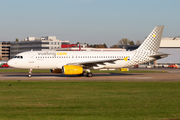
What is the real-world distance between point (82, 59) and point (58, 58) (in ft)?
12.9

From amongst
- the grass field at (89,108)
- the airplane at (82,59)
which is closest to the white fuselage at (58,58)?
the airplane at (82,59)

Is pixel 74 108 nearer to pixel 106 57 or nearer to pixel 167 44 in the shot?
pixel 106 57

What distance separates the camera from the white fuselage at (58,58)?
132 feet

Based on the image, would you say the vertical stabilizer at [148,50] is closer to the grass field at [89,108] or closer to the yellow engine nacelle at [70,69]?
the yellow engine nacelle at [70,69]

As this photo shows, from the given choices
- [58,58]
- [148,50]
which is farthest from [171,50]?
[58,58]

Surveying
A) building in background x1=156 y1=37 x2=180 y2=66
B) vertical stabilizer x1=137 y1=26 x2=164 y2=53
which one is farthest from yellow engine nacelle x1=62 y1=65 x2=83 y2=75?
building in background x1=156 y1=37 x2=180 y2=66

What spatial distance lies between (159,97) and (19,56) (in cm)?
2636

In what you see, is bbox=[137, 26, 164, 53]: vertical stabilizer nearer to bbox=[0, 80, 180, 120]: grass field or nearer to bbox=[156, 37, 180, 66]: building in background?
bbox=[0, 80, 180, 120]: grass field

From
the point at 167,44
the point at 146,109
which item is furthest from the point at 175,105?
the point at 167,44

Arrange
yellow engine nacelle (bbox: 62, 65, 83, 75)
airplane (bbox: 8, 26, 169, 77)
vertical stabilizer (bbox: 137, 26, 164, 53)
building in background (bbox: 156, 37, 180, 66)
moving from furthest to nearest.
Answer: building in background (bbox: 156, 37, 180, 66)
vertical stabilizer (bbox: 137, 26, 164, 53)
airplane (bbox: 8, 26, 169, 77)
yellow engine nacelle (bbox: 62, 65, 83, 75)

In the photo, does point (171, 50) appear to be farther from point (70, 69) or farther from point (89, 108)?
point (89, 108)

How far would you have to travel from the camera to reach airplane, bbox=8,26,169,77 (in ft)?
131

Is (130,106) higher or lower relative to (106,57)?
lower

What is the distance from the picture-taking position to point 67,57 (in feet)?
137
